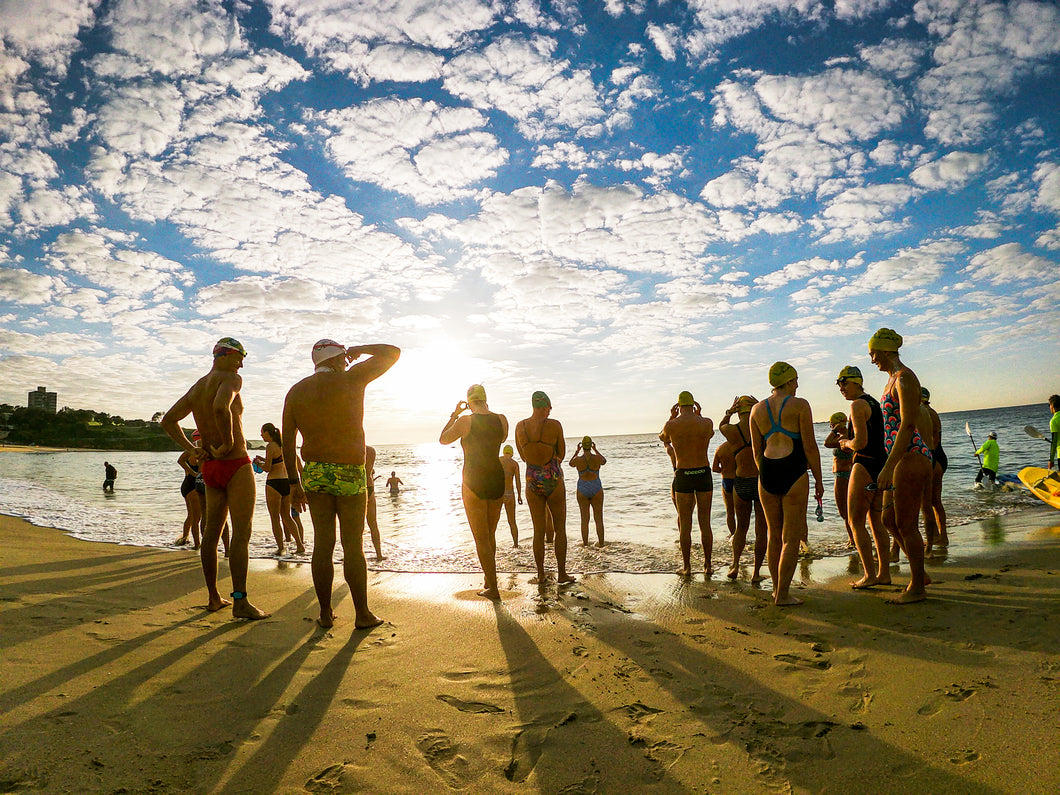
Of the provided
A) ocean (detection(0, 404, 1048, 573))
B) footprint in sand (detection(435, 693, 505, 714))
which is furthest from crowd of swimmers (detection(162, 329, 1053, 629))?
ocean (detection(0, 404, 1048, 573))

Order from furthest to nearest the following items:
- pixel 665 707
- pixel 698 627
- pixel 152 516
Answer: pixel 152 516 → pixel 698 627 → pixel 665 707

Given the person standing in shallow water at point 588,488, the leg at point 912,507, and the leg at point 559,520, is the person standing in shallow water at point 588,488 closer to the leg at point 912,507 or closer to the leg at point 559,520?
the leg at point 559,520

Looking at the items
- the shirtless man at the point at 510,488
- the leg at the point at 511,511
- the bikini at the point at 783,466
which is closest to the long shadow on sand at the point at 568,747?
the bikini at the point at 783,466

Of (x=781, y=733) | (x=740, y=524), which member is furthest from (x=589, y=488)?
(x=781, y=733)

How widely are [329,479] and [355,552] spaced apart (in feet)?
2.10

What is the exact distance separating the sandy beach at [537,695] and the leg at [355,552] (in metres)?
0.17

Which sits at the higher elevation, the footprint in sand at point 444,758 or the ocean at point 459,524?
the footprint in sand at point 444,758

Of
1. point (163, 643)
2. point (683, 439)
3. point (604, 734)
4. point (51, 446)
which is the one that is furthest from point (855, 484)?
point (51, 446)

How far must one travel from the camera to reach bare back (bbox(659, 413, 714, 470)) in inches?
245

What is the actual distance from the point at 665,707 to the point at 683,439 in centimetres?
385

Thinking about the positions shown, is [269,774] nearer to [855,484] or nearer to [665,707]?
[665,707]

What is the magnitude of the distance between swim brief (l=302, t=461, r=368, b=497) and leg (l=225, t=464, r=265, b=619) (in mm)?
810

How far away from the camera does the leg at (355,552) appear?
160 inches

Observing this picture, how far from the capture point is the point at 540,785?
2.16 metres
